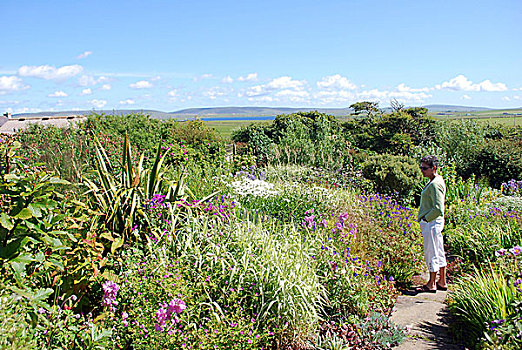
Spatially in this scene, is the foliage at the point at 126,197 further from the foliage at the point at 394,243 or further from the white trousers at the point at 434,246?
the white trousers at the point at 434,246

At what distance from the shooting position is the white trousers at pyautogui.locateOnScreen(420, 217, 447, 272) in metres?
4.91

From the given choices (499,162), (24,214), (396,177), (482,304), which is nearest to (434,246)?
(482,304)

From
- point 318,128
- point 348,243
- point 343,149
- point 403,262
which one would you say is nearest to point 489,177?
point 343,149

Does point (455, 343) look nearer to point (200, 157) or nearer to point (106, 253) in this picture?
point (106, 253)

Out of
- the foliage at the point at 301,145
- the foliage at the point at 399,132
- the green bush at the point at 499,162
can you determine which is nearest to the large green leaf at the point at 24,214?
the foliage at the point at 301,145

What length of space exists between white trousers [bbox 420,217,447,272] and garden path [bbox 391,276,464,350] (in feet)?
1.25

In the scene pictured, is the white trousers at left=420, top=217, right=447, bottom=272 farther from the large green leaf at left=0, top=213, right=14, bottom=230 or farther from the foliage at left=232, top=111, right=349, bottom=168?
the large green leaf at left=0, top=213, right=14, bottom=230

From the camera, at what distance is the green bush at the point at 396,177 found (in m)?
8.27

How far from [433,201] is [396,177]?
3.36 m

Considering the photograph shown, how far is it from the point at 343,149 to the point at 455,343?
7.22 meters

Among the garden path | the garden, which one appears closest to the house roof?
the garden

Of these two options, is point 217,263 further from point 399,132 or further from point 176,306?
point 399,132

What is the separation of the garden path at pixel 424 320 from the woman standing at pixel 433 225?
0.20 m

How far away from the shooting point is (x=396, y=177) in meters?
8.23
